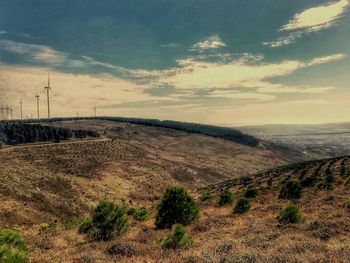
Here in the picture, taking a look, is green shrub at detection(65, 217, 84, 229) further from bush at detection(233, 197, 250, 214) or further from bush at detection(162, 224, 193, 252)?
bush at detection(162, 224, 193, 252)

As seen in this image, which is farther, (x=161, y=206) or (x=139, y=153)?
(x=139, y=153)

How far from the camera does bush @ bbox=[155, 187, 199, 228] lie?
2770 cm

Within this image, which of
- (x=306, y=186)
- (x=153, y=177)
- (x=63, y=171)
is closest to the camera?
(x=306, y=186)

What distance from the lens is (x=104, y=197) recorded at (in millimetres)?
74188

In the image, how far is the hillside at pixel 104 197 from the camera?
17812mm

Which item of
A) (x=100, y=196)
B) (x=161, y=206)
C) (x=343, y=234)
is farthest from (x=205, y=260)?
(x=100, y=196)

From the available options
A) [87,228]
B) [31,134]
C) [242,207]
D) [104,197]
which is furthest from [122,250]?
[31,134]

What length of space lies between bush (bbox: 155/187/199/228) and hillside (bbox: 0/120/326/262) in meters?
1.26

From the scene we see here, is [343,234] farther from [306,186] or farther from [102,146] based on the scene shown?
[102,146]

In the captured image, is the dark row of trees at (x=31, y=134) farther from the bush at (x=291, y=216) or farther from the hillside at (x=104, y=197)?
the bush at (x=291, y=216)

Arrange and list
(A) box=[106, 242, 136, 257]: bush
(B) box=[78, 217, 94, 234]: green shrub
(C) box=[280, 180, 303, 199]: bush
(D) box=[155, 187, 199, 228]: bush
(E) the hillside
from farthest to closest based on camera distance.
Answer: (C) box=[280, 180, 303, 199]: bush
(D) box=[155, 187, 199, 228]: bush
(B) box=[78, 217, 94, 234]: green shrub
(E) the hillside
(A) box=[106, 242, 136, 257]: bush

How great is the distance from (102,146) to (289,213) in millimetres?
113265

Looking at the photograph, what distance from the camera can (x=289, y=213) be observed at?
74.1 feet

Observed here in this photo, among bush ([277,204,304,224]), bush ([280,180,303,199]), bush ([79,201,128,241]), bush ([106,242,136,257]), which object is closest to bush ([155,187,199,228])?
bush ([79,201,128,241])
